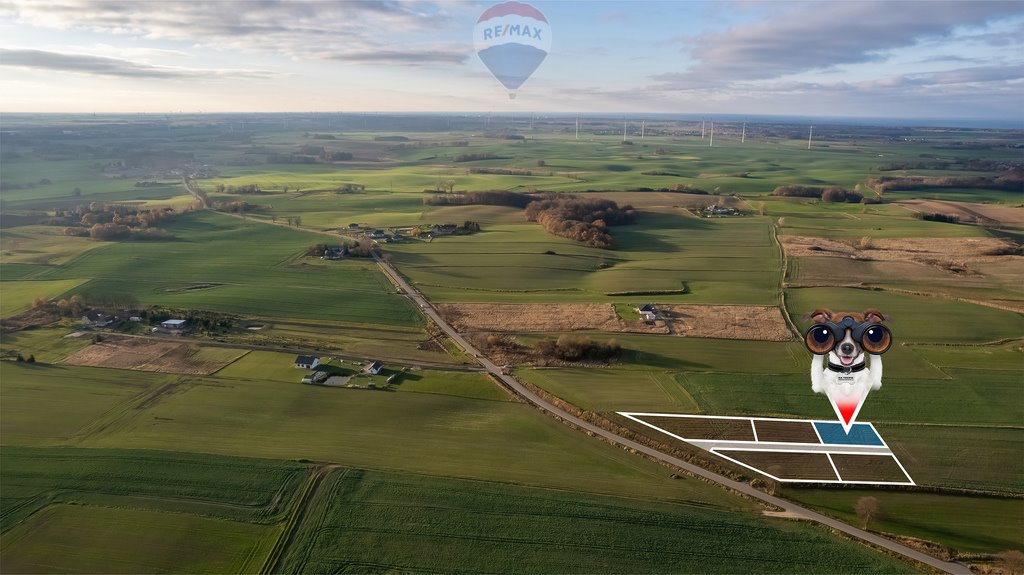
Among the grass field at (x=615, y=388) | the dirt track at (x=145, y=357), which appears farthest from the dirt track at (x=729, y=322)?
the dirt track at (x=145, y=357)

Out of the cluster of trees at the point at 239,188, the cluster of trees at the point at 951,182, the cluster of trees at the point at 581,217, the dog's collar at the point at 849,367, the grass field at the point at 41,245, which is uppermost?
the dog's collar at the point at 849,367

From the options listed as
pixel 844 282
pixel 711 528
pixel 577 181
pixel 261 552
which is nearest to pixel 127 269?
pixel 261 552

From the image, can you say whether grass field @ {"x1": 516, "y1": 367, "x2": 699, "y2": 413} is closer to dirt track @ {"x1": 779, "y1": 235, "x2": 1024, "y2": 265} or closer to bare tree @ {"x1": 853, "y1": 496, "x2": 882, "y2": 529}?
bare tree @ {"x1": 853, "y1": 496, "x2": 882, "y2": 529}

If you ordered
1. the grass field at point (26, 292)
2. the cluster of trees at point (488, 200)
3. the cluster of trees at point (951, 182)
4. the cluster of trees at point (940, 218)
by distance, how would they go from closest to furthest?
the grass field at point (26, 292) < the cluster of trees at point (940, 218) < the cluster of trees at point (488, 200) < the cluster of trees at point (951, 182)

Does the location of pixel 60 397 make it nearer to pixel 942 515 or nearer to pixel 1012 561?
pixel 942 515

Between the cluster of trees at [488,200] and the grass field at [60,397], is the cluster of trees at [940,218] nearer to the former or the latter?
the cluster of trees at [488,200]

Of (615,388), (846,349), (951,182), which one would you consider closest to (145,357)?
(615,388)
